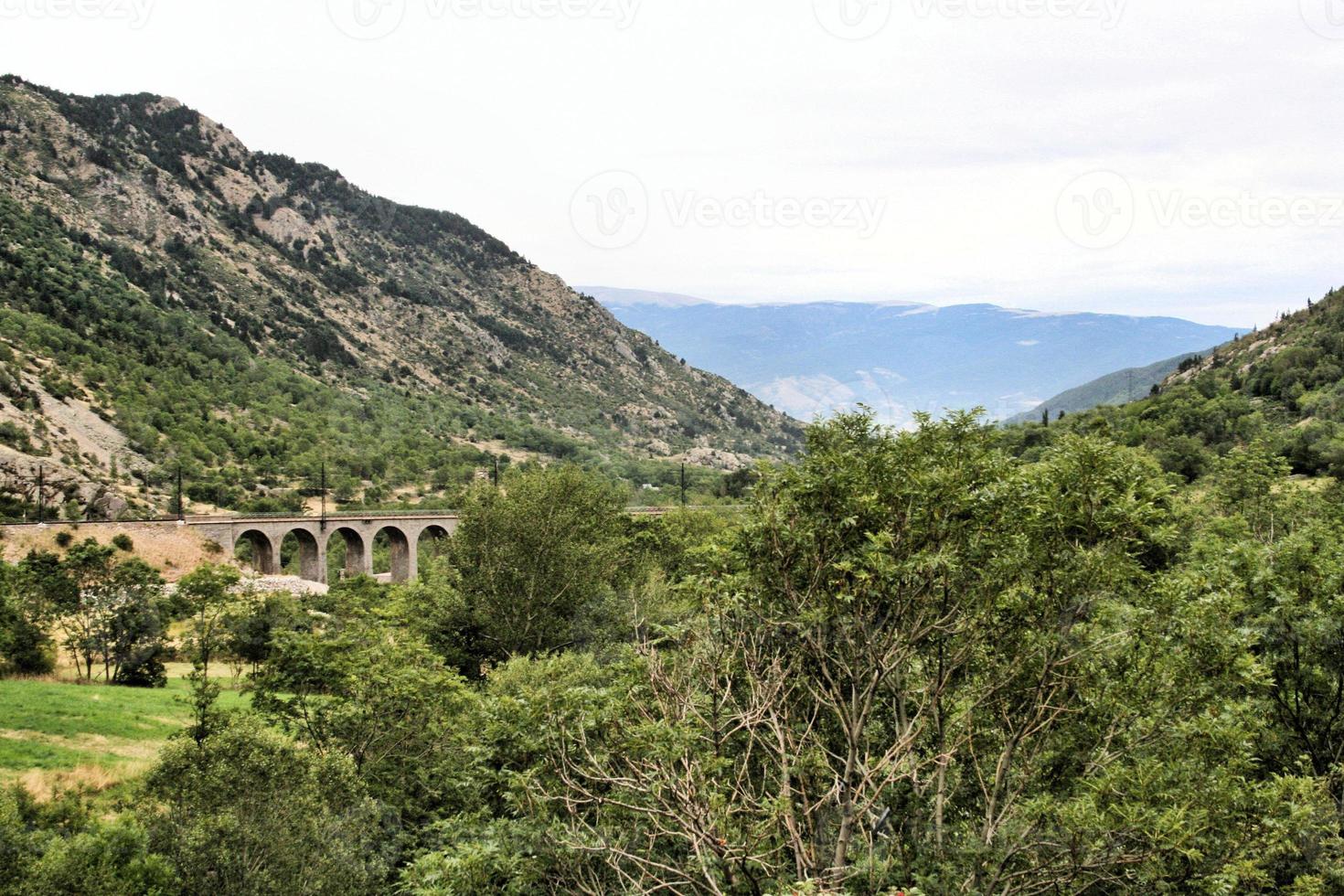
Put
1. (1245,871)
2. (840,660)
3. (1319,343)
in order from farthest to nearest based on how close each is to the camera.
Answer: (1319,343) < (840,660) < (1245,871)

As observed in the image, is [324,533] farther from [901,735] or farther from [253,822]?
[901,735]

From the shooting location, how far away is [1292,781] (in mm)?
7906

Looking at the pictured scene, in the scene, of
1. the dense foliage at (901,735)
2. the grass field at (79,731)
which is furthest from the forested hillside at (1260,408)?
the grass field at (79,731)

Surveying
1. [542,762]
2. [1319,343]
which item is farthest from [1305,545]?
[1319,343]

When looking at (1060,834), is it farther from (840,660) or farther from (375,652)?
(375,652)

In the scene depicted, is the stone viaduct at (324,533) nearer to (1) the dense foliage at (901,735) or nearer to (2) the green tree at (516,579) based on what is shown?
(2) the green tree at (516,579)

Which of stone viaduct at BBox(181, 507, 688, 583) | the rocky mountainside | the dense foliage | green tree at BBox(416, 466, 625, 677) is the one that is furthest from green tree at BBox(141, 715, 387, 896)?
the rocky mountainside

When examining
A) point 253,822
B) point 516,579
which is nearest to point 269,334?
point 516,579

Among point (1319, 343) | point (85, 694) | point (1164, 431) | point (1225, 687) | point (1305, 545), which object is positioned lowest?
point (85, 694)

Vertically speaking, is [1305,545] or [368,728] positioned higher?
[1305,545]

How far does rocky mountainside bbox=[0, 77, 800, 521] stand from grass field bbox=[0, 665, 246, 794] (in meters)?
44.5

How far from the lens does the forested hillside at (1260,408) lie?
159 feet

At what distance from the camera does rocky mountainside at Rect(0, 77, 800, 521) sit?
79750mm

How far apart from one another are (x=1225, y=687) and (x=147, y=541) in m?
57.6
